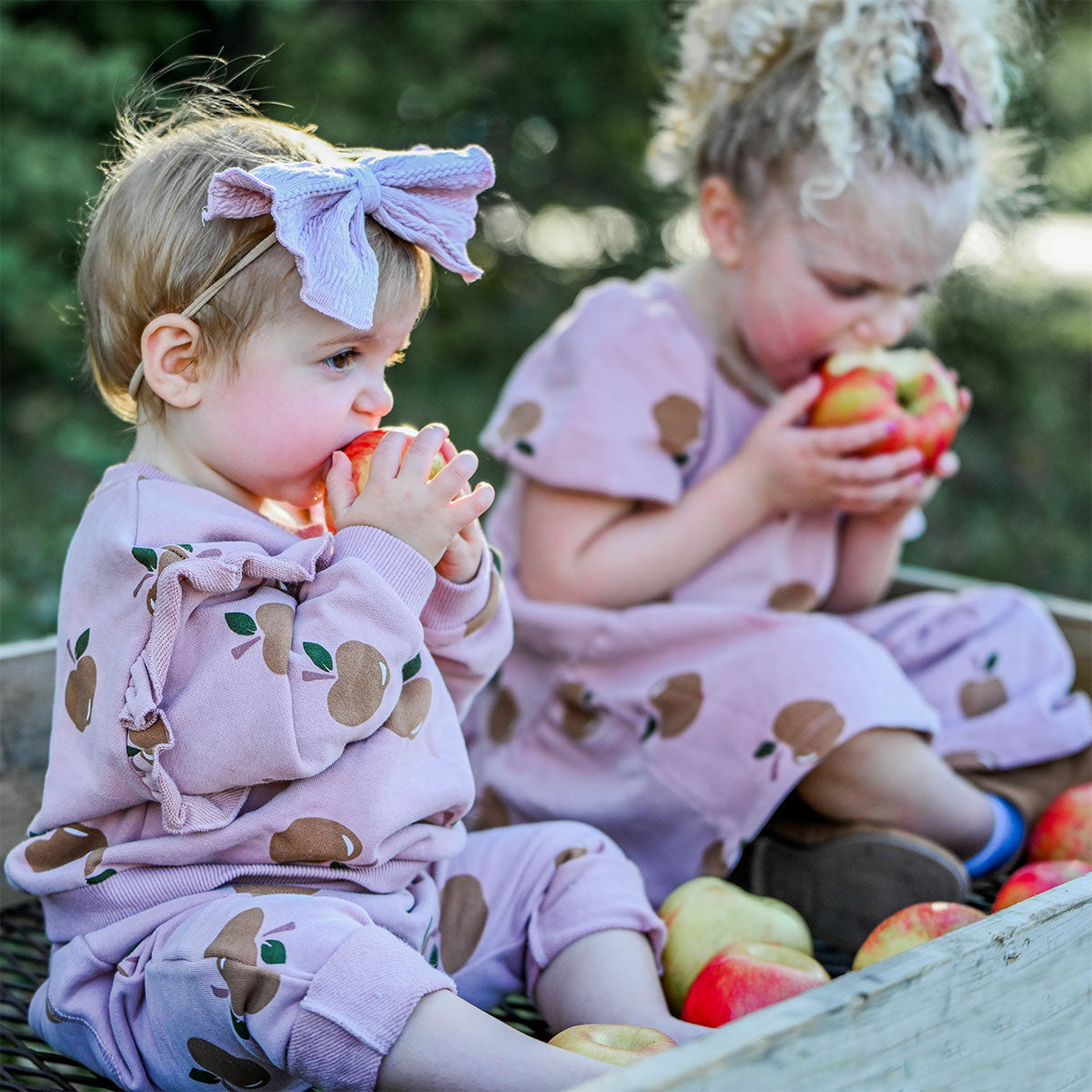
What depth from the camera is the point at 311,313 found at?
1.23m

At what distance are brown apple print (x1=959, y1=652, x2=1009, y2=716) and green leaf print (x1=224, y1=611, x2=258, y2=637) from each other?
121 centimetres

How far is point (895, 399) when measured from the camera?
73.3 inches

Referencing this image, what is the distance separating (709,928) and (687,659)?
0.38 m

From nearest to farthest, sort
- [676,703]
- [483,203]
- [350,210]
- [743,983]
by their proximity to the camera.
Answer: [350,210]
[743,983]
[676,703]
[483,203]

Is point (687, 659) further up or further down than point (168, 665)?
further down

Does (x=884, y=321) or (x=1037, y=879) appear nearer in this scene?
(x=1037, y=879)

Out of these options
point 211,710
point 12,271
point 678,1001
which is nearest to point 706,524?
point 678,1001

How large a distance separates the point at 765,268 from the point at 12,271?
8.55 ft

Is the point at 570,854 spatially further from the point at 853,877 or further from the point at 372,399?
the point at 372,399

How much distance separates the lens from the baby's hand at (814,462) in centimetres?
183

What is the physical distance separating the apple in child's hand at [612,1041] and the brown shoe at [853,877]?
520 mm

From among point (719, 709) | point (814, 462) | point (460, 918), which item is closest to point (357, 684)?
point (460, 918)

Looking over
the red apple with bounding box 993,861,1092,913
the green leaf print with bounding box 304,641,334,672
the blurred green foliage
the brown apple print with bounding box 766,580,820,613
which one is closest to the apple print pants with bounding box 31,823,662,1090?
the green leaf print with bounding box 304,641,334,672

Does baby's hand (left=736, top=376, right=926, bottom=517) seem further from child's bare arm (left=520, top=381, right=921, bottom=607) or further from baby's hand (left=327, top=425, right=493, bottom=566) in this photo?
baby's hand (left=327, top=425, right=493, bottom=566)
